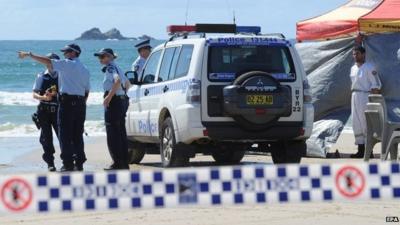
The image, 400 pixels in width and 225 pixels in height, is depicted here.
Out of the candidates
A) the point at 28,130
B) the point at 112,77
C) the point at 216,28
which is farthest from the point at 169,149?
the point at 28,130

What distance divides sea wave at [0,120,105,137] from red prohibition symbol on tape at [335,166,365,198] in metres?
16.2

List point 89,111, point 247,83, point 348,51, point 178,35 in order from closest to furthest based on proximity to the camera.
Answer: point 247,83
point 178,35
point 348,51
point 89,111

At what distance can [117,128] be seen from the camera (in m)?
12.5

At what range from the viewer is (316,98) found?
53.5ft

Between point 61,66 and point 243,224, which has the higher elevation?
point 61,66

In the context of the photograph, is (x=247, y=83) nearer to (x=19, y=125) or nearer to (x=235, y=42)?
(x=235, y=42)

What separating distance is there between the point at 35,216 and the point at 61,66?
11.3 feet

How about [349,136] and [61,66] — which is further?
[349,136]

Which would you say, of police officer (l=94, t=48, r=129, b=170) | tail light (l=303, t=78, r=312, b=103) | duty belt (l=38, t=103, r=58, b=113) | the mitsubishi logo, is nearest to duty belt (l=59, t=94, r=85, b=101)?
police officer (l=94, t=48, r=129, b=170)

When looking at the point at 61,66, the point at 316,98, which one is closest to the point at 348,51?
the point at 316,98

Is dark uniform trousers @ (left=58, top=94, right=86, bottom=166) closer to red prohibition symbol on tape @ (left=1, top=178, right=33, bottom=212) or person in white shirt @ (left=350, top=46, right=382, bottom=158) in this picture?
person in white shirt @ (left=350, top=46, right=382, bottom=158)

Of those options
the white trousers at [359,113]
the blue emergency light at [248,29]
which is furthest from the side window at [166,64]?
the white trousers at [359,113]

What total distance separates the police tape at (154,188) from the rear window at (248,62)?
5285 mm

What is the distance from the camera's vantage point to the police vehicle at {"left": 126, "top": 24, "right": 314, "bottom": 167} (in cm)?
1194
